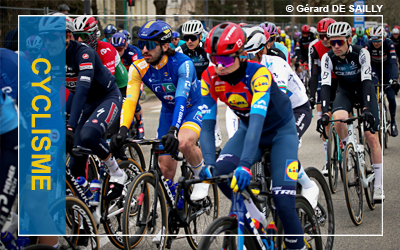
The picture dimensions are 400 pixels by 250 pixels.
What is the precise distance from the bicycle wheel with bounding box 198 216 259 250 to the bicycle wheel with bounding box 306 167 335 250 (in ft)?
4.37

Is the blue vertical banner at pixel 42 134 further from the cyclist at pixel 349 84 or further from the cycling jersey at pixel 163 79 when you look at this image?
the cyclist at pixel 349 84

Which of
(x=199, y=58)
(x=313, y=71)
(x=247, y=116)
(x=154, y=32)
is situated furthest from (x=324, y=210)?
(x=199, y=58)

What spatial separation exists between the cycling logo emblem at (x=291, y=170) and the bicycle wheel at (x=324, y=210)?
75 cm

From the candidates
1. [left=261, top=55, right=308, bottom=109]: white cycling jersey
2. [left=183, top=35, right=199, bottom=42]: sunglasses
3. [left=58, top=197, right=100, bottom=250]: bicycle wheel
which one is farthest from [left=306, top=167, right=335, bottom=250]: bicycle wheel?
[left=183, top=35, right=199, bottom=42]: sunglasses

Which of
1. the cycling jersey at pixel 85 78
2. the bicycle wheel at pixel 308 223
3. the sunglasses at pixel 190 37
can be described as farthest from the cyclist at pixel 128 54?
the bicycle wheel at pixel 308 223

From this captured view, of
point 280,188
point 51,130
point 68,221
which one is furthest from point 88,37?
point 280,188

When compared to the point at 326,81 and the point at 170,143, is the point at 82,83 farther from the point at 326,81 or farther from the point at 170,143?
the point at 326,81

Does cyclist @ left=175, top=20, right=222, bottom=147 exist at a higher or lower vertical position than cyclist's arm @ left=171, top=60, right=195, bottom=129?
higher

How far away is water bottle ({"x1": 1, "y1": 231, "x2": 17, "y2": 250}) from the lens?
11.7 feet

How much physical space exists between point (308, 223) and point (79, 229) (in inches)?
80.2

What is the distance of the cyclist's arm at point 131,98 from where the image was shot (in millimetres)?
5137

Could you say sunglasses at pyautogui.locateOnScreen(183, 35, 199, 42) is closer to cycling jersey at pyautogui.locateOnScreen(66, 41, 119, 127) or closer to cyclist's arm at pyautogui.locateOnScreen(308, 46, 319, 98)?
cyclist's arm at pyautogui.locateOnScreen(308, 46, 319, 98)

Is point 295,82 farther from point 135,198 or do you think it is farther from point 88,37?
point 88,37

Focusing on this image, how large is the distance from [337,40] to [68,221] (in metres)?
4.26
